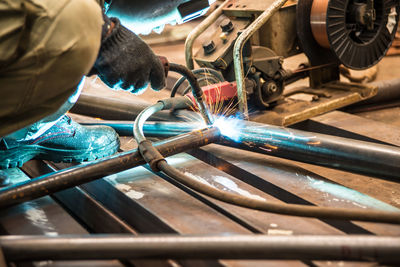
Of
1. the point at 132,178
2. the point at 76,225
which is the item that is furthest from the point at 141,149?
the point at 76,225

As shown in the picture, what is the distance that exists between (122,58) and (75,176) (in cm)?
43

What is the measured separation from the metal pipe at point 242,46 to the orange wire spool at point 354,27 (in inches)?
11.2

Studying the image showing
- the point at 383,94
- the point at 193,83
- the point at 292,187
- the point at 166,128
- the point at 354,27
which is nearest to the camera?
the point at 292,187

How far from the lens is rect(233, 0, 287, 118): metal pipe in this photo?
241 cm

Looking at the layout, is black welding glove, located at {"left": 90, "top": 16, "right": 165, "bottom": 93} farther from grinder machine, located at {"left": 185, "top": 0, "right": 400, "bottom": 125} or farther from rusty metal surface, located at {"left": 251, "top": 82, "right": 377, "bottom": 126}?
rusty metal surface, located at {"left": 251, "top": 82, "right": 377, "bottom": 126}

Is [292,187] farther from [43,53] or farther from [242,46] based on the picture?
[43,53]

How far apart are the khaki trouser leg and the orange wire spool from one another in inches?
57.9

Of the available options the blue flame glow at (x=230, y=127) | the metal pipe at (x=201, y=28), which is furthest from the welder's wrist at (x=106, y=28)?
the metal pipe at (x=201, y=28)

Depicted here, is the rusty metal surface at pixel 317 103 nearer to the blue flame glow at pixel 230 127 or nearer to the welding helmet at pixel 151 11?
the blue flame glow at pixel 230 127

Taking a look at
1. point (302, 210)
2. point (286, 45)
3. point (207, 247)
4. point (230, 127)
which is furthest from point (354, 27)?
point (207, 247)

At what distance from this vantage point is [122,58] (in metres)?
1.65

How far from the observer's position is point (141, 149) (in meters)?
1.74

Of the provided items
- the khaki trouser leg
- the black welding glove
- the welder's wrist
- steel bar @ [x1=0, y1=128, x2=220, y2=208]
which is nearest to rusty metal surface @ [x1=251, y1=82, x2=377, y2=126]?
steel bar @ [x1=0, y1=128, x2=220, y2=208]

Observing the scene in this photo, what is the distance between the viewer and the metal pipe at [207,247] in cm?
121
